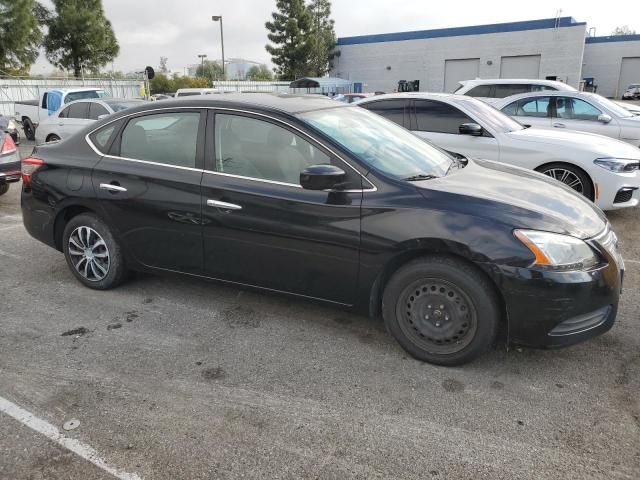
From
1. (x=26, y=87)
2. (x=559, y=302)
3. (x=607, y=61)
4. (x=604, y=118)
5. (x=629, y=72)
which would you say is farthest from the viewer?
(x=607, y=61)

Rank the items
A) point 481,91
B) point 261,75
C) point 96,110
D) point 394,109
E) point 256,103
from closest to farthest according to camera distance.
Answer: point 256,103 → point 394,109 → point 96,110 → point 481,91 → point 261,75

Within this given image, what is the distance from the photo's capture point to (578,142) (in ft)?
21.2

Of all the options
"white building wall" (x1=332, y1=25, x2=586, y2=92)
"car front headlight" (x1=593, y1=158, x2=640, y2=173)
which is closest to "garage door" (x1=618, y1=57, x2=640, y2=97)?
"white building wall" (x1=332, y1=25, x2=586, y2=92)

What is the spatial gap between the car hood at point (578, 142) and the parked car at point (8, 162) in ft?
22.9

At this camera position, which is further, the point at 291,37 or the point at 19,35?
the point at 291,37

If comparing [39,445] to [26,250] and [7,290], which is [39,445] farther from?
[26,250]

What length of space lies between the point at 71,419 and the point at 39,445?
21 centimetres

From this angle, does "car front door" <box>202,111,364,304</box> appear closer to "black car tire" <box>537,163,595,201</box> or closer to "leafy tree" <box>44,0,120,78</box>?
"black car tire" <box>537,163,595,201</box>

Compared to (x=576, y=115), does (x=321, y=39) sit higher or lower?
higher

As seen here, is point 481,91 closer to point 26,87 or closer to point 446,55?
point 26,87

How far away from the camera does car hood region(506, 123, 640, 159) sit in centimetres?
637

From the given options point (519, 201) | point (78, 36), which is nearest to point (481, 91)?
point (519, 201)

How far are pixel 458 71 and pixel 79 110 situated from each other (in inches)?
1529

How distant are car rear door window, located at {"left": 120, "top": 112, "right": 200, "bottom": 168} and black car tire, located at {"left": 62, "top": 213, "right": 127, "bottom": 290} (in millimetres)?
634
